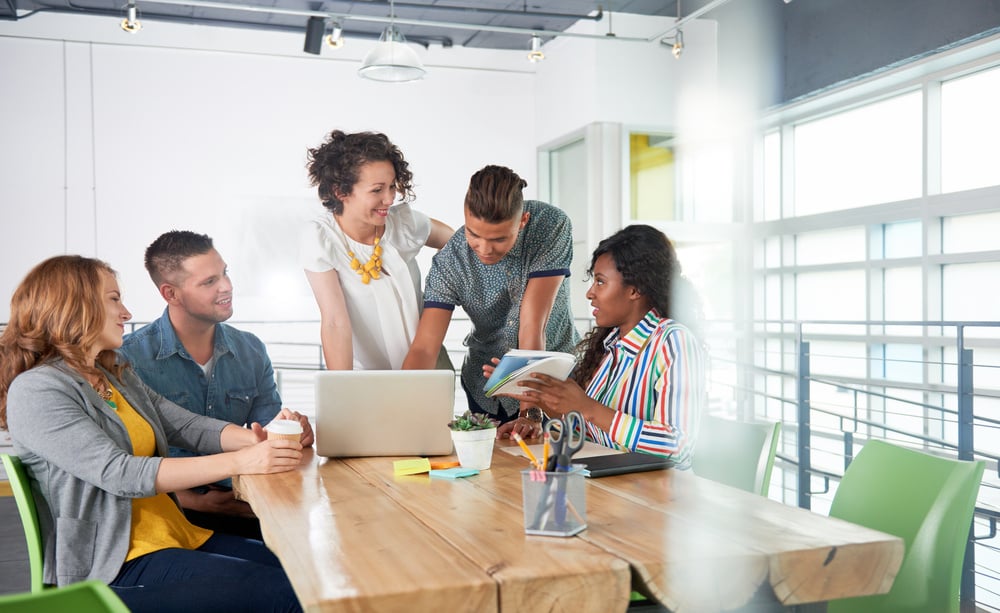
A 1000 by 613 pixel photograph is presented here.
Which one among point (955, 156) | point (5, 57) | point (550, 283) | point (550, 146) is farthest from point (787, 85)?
point (5, 57)

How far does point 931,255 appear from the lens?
466 cm

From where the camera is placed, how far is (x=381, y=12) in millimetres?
6227

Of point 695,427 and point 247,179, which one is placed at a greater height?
point 247,179

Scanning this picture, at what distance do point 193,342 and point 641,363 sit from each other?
1.15 meters

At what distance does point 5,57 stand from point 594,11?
4113 millimetres

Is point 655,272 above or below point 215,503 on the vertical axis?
above

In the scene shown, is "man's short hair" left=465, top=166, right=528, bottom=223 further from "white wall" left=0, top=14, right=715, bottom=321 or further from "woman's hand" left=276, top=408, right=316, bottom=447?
"white wall" left=0, top=14, right=715, bottom=321

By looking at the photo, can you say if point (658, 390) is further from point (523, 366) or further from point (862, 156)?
point (862, 156)

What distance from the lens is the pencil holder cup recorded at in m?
1.08

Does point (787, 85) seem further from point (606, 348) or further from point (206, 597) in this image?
point (206, 597)

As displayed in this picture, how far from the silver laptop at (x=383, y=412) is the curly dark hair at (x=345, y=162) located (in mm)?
801

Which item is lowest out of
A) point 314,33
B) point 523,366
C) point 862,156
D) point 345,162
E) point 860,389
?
point 860,389

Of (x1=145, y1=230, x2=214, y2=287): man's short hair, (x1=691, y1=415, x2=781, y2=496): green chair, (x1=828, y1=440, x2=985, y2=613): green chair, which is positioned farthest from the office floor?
(x1=828, y1=440, x2=985, y2=613): green chair

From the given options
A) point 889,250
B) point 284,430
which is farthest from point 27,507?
point 889,250
